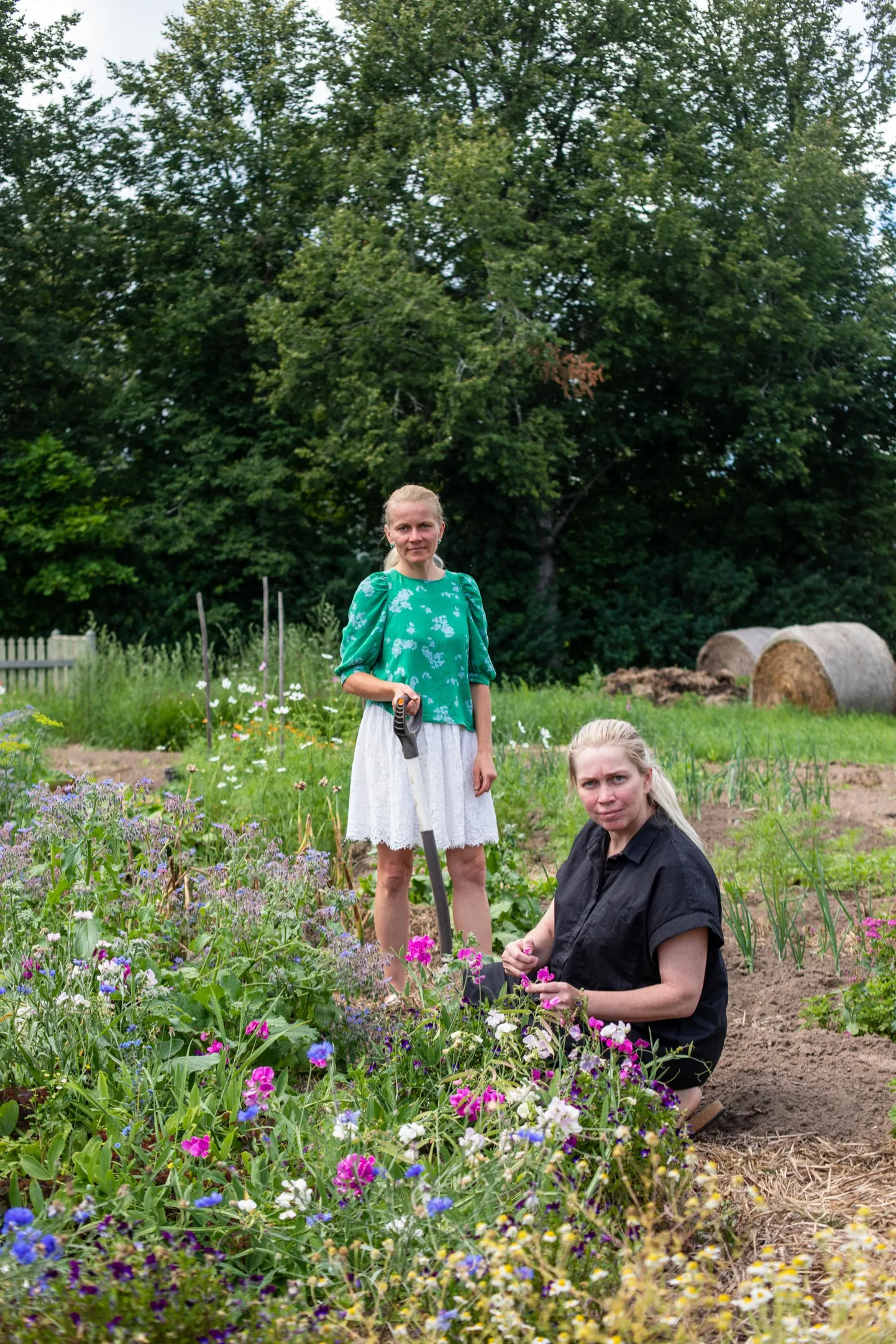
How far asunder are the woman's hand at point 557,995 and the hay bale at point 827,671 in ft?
39.2

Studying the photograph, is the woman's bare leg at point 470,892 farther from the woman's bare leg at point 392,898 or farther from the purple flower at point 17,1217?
the purple flower at point 17,1217

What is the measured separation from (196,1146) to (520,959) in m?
0.98

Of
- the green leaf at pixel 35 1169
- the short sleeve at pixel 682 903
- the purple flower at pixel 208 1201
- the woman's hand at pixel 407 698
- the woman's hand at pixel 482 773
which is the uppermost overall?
the woman's hand at pixel 407 698

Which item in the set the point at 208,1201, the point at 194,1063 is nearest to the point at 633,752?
the point at 194,1063

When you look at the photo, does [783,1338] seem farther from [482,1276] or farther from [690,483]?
[690,483]

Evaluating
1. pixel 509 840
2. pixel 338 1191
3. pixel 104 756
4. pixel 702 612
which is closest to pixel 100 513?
pixel 702 612

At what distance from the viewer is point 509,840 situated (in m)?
5.71

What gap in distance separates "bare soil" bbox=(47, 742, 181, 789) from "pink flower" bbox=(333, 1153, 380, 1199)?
5.28 meters

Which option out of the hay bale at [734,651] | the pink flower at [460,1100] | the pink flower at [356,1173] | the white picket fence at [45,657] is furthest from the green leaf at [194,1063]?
the hay bale at [734,651]

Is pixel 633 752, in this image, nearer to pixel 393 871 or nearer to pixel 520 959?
pixel 520 959

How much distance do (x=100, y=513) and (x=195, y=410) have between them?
2.74m

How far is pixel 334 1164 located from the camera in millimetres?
2396

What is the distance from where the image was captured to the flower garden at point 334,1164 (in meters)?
1.91

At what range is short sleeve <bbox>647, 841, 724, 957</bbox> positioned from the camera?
9.59ft
